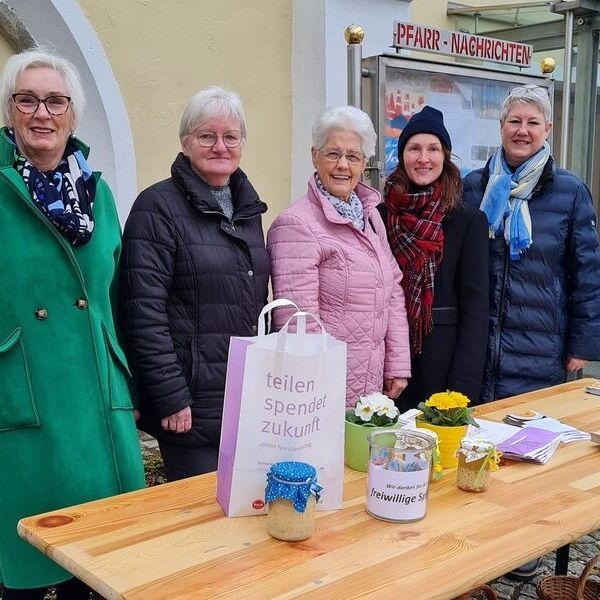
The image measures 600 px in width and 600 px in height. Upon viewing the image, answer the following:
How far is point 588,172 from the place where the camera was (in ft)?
18.0

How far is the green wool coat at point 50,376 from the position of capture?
Result: 75.7 inches

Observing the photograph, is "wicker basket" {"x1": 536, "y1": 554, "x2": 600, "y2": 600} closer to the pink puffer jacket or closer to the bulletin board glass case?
the pink puffer jacket

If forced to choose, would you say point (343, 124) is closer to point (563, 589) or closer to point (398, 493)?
point (398, 493)

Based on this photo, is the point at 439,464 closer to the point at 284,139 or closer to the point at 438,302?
the point at 438,302

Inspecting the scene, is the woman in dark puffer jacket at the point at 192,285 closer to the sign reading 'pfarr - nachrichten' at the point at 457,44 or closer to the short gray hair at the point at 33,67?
the short gray hair at the point at 33,67

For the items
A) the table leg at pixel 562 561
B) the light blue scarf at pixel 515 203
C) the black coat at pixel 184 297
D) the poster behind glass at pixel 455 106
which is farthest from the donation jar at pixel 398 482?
the poster behind glass at pixel 455 106

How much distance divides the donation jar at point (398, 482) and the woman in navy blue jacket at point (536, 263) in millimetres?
A: 1427

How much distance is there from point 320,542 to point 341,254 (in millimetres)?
1147

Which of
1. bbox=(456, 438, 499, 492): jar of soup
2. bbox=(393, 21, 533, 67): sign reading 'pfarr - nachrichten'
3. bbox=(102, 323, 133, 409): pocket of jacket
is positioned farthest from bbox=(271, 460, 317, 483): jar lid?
bbox=(393, 21, 533, 67): sign reading 'pfarr - nachrichten'

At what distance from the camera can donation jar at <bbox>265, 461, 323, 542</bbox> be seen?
5.00ft

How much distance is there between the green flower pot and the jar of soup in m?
0.19

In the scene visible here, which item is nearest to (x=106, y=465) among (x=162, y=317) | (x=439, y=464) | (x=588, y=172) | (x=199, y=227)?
(x=162, y=317)

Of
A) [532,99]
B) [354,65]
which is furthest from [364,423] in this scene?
[354,65]

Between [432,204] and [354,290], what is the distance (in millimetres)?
555
